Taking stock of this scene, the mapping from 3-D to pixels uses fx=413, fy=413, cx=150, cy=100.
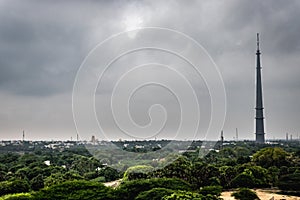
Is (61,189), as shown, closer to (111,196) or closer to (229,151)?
(111,196)

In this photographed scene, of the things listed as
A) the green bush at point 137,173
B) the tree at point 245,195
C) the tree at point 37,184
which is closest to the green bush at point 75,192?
the tree at point 245,195

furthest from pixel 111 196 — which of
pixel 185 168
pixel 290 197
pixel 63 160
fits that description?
pixel 63 160

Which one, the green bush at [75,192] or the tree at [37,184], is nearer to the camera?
the green bush at [75,192]

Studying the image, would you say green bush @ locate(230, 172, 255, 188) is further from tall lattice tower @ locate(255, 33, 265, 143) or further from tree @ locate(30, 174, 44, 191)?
tall lattice tower @ locate(255, 33, 265, 143)

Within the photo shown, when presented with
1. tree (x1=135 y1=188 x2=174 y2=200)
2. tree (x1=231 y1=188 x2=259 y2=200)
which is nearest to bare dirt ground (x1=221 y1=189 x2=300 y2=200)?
tree (x1=231 y1=188 x2=259 y2=200)

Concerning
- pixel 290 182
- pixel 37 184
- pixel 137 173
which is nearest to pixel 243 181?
pixel 290 182

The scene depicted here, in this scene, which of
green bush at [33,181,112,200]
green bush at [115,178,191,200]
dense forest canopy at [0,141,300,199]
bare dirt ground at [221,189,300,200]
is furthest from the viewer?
bare dirt ground at [221,189,300,200]

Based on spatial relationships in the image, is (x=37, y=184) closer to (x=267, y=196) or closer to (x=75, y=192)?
(x=75, y=192)

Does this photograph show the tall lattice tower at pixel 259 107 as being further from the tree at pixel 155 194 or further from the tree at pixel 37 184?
the tree at pixel 155 194

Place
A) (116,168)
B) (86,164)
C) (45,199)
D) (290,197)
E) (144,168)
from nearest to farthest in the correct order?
1. (45,199)
2. (290,197)
3. (144,168)
4. (116,168)
5. (86,164)

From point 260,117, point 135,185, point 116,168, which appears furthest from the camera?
point 260,117

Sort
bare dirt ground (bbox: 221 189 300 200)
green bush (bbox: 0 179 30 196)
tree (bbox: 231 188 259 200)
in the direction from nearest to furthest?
tree (bbox: 231 188 259 200) → bare dirt ground (bbox: 221 189 300 200) → green bush (bbox: 0 179 30 196)
